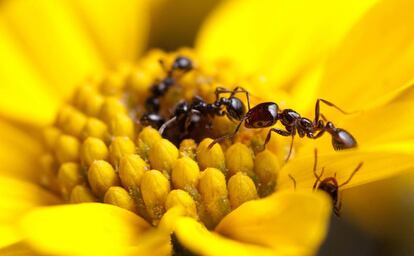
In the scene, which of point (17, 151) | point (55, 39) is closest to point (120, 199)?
point (17, 151)

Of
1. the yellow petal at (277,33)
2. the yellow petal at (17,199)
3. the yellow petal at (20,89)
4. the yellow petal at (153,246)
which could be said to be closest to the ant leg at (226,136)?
the yellow petal at (153,246)

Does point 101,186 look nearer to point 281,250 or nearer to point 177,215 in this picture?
point 177,215

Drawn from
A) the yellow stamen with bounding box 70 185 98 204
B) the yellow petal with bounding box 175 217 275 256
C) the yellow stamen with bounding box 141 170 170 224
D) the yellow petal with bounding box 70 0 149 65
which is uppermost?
the yellow petal with bounding box 70 0 149 65

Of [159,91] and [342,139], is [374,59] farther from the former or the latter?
[159,91]

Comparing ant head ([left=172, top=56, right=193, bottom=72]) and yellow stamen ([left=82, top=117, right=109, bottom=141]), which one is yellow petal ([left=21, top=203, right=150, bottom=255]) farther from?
ant head ([left=172, top=56, right=193, bottom=72])

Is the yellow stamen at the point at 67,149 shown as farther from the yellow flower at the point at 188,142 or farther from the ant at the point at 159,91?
the ant at the point at 159,91

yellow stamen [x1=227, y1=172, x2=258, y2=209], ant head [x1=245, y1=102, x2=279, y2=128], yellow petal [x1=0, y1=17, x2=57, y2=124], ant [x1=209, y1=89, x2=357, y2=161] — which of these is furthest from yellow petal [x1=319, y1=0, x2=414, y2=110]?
yellow petal [x1=0, y1=17, x2=57, y2=124]

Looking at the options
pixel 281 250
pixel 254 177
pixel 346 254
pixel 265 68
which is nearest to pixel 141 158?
pixel 254 177
